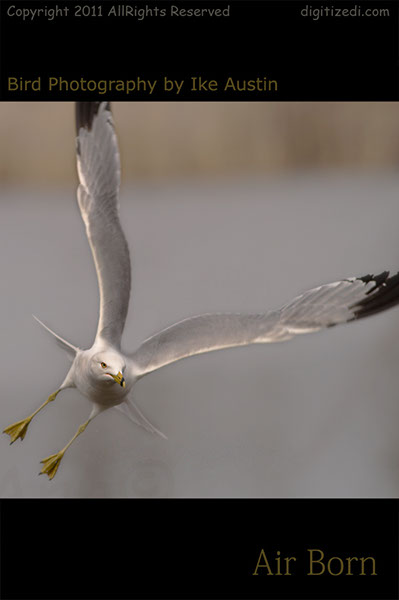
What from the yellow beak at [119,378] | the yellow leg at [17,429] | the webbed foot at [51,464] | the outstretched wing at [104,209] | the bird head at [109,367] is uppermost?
the outstretched wing at [104,209]

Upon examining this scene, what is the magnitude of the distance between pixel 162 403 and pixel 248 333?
5.46 ft

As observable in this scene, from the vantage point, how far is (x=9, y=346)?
4883mm

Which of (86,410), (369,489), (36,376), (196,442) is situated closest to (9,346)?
(36,376)

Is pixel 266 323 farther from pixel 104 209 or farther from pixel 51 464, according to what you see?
pixel 51 464

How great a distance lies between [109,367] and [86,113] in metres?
0.95

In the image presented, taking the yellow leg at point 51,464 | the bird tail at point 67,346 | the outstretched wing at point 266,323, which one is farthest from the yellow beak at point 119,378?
the yellow leg at point 51,464

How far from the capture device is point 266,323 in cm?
304

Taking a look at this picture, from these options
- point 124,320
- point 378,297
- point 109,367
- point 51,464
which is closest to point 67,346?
point 124,320

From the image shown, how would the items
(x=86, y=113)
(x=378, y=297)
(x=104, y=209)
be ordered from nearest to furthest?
(x=378, y=297)
(x=104, y=209)
(x=86, y=113)

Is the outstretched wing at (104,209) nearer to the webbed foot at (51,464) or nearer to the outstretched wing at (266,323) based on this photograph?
the outstretched wing at (266,323)

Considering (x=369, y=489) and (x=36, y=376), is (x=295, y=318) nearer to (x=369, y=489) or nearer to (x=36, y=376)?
(x=369, y=489)

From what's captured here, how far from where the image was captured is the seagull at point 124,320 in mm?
3037

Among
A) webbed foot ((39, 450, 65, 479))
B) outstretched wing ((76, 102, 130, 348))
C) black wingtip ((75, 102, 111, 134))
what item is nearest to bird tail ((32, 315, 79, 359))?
outstretched wing ((76, 102, 130, 348))

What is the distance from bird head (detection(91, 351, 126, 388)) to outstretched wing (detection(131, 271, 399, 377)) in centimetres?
10
